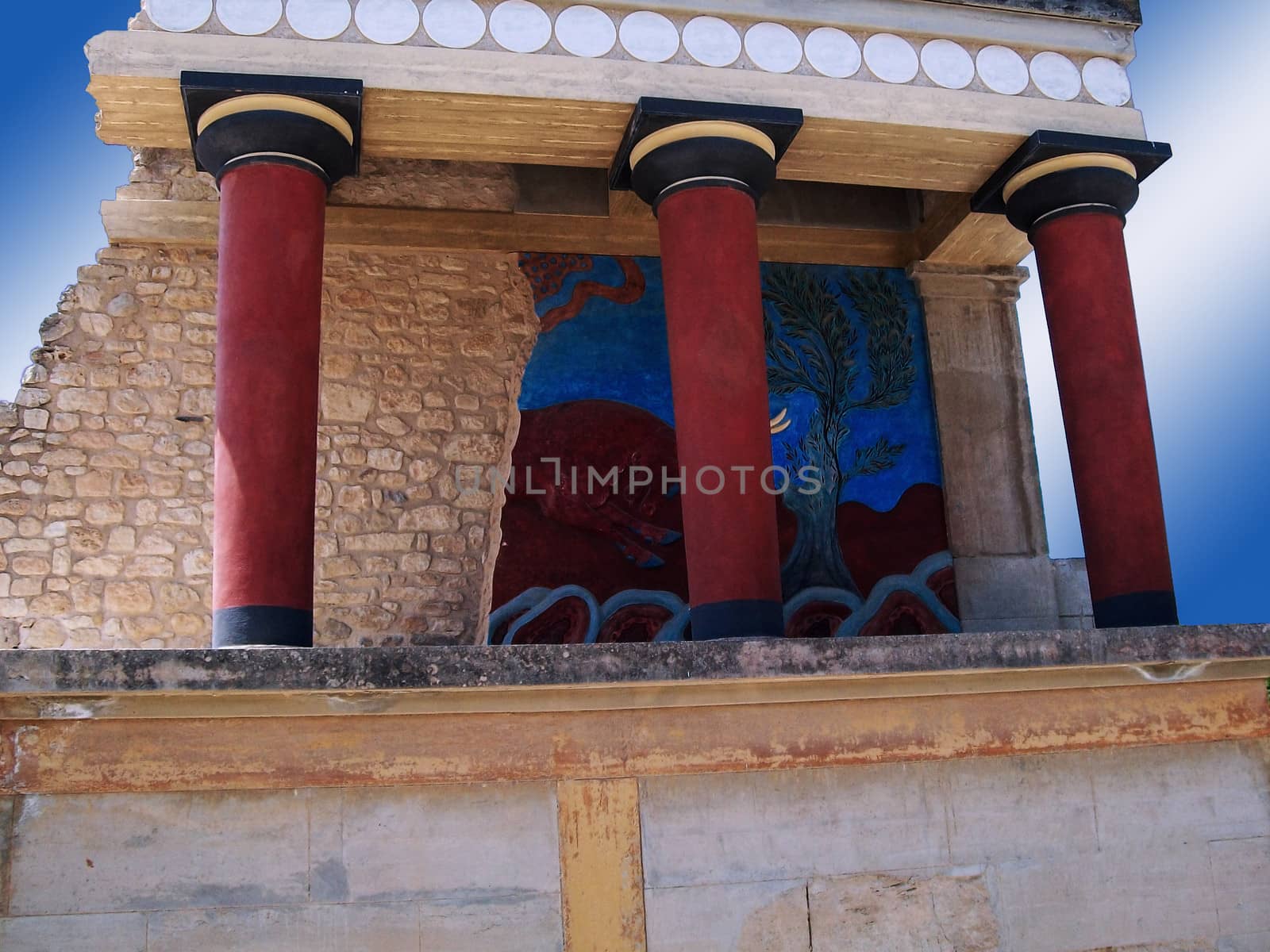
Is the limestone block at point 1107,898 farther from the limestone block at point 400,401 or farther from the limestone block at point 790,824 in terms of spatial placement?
the limestone block at point 400,401

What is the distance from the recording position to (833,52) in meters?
6.60

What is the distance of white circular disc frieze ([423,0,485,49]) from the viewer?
20.1 feet

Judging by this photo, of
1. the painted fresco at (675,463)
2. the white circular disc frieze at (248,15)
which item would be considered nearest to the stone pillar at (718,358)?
the painted fresco at (675,463)

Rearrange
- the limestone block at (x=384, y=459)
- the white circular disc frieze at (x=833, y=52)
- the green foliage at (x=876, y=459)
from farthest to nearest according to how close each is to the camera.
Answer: the green foliage at (x=876, y=459)
the limestone block at (x=384, y=459)
the white circular disc frieze at (x=833, y=52)

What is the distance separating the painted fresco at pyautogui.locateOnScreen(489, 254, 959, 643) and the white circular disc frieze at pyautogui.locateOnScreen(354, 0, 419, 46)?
209 cm

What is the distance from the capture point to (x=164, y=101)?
5977 mm

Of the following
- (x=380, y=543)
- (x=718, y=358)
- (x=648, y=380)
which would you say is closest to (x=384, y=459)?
(x=380, y=543)

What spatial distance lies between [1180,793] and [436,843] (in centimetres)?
294

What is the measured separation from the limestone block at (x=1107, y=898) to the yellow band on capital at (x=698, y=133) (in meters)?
3.69

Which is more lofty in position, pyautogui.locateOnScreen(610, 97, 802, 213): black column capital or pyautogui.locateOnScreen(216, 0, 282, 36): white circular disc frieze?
pyautogui.locateOnScreen(216, 0, 282, 36): white circular disc frieze

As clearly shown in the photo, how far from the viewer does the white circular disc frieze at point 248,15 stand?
19.4ft

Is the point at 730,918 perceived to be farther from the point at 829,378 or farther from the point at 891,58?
the point at 891,58

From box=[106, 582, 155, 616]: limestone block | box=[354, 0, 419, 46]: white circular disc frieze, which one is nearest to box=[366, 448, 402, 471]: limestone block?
box=[106, 582, 155, 616]: limestone block

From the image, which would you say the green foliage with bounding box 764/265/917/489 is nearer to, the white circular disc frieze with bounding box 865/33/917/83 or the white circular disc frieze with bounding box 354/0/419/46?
→ the white circular disc frieze with bounding box 865/33/917/83
